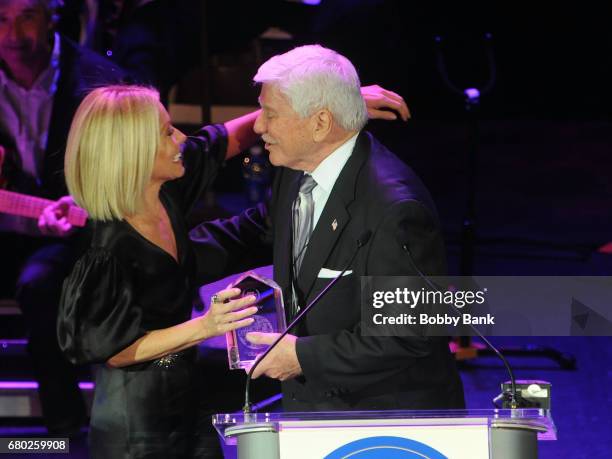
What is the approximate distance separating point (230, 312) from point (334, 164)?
1.63 ft

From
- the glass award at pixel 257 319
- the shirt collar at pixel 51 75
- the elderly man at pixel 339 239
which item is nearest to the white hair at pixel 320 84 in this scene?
the elderly man at pixel 339 239

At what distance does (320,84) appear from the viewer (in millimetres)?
2518

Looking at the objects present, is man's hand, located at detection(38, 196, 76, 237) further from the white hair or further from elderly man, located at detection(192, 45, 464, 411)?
the white hair

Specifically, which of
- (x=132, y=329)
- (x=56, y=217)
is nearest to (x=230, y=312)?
(x=132, y=329)

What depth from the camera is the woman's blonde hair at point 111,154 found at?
7.80 ft

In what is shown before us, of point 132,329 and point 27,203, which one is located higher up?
point 27,203

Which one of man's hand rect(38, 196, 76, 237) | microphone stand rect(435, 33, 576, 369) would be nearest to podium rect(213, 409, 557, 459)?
man's hand rect(38, 196, 76, 237)

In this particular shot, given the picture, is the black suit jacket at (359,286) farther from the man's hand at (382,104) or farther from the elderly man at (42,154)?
the elderly man at (42,154)

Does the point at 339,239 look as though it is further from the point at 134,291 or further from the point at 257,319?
the point at 134,291

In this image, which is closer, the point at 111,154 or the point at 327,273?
the point at 111,154

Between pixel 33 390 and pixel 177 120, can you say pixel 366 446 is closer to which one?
pixel 177 120

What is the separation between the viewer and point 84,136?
7.82 ft

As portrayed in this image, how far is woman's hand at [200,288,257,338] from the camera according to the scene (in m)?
2.35

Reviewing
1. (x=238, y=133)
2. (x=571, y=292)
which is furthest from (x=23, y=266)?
(x=571, y=292)
